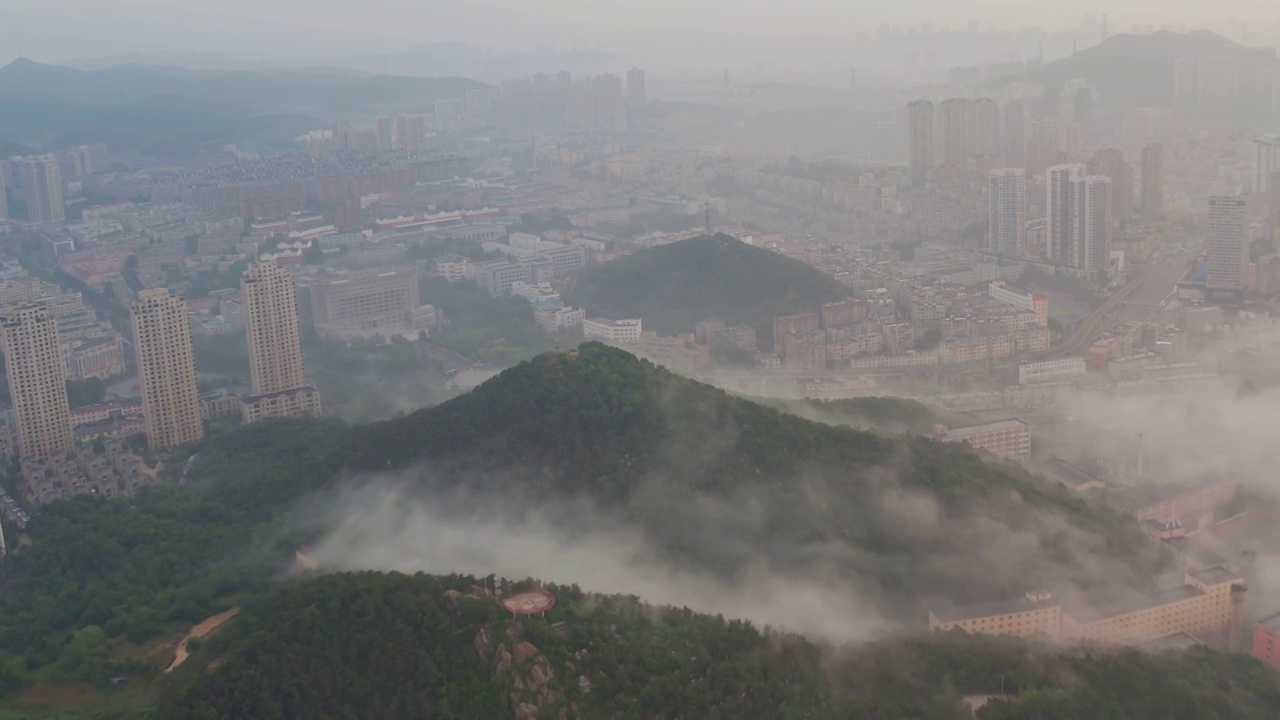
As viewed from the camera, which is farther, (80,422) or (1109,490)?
(80,422)

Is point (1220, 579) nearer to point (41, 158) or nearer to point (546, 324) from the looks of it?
point (546, 324)

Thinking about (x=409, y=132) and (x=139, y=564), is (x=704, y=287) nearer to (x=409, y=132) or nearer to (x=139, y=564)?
(x=139, y=564)

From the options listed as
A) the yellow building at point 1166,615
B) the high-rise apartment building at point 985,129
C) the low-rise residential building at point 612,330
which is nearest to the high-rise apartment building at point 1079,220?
the high-rise apartment building at point 985,129

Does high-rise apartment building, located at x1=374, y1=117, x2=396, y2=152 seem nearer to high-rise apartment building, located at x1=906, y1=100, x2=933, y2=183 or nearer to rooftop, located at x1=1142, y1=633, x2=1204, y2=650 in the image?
high-rise apartment building, located at x1=906, y1=100, x2=933, y2=183

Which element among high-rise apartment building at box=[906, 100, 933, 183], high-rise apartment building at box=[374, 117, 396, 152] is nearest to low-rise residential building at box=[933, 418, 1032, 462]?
high-rise apartment building at box=[906, 100, 933, 183]

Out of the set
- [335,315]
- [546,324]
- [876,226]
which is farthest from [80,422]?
[876,226]

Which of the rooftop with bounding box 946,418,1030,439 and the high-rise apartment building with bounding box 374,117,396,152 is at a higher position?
the high-rise apartment building with bounding box 374,117,396,152

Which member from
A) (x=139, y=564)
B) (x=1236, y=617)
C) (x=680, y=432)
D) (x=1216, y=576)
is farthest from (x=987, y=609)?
(x=139, y=564)
